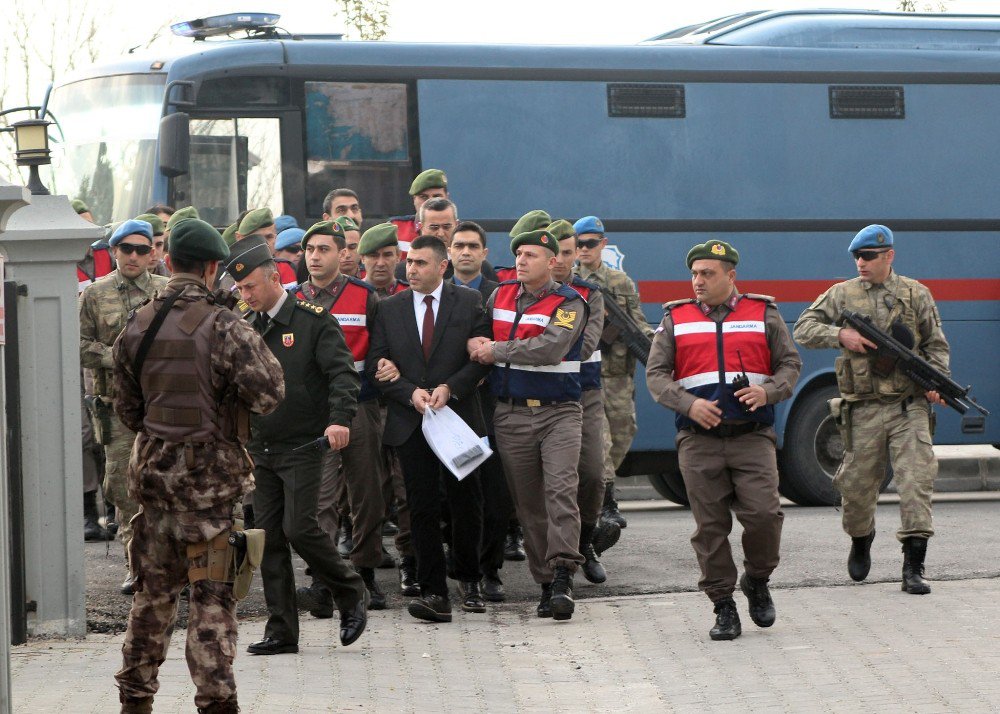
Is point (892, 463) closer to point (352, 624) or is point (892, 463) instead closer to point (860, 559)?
point (860, 559)

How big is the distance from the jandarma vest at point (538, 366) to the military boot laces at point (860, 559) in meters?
1.98

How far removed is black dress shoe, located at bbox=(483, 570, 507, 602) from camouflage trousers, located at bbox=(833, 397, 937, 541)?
201cm

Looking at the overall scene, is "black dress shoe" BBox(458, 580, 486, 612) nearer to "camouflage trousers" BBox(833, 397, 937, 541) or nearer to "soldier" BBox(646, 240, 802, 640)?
"soldier" BBox(646, 240, 802, 640)

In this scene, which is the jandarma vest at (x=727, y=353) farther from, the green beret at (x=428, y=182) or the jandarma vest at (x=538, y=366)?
the green beret at (x=428, y=182)

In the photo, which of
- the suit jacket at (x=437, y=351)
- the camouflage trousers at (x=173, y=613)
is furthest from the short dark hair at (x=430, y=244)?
the camouflage trousers at (x=173, y=613)

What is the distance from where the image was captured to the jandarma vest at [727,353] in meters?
7.77

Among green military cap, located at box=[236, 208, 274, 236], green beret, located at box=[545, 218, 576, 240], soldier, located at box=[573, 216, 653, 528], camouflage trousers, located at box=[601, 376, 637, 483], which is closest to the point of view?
green beret, located at box=[545, 218, 576, 240]

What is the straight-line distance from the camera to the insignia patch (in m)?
8.30

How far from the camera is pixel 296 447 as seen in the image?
729cm

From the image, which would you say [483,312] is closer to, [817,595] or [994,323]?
[817,595]

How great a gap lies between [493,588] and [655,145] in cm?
558

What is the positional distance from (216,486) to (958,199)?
31.8 feet

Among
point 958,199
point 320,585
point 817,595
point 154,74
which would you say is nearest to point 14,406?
point 320,585

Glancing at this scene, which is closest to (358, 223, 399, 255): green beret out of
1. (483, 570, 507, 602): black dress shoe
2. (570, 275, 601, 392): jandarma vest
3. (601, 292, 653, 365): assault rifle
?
(570, 275, 601, 392): jandarma vest
